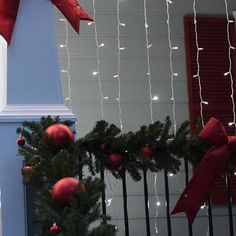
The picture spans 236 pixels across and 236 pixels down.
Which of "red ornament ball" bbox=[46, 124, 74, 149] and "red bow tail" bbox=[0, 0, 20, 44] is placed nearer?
"red ornament ball" bbox=[46, 124, 74, 149]

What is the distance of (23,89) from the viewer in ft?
6.30

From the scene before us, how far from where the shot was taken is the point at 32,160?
1598mm

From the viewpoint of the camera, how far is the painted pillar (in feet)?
5.98

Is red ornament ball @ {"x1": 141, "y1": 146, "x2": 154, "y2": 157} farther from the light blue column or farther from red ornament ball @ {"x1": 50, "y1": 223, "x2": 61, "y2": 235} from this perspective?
red ornament ball @ {"x1": 50, "y1": 223, "x2": 61, "y2": 235}

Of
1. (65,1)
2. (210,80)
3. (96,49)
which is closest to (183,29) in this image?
(210,80)

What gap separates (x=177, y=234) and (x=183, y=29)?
1.97 m

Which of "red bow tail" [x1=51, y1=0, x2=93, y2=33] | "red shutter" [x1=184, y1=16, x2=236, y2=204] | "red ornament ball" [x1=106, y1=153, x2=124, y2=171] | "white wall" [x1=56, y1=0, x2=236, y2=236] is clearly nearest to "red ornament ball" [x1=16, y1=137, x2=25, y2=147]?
"red ornament ball" [x1=106, y1=153, x2=124, y2=171]

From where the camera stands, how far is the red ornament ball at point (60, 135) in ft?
5.16

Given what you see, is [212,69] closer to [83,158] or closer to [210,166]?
[210,166]

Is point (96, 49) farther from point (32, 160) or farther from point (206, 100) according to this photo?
point (32, 160)

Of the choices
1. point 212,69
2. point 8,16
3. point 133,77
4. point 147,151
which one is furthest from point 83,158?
point 212,69

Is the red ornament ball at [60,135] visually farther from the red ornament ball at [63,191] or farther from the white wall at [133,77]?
the white wall at [133,77]

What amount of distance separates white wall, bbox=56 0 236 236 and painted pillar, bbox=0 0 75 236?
307cm

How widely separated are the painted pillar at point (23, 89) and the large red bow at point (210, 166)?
466 mm
